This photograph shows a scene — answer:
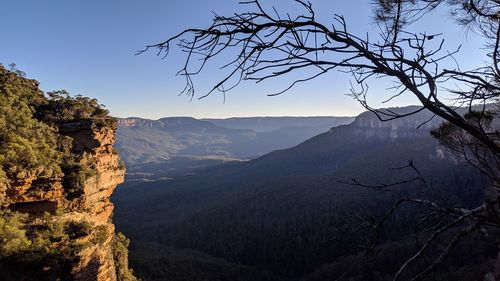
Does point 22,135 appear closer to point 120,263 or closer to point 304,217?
point 120,263

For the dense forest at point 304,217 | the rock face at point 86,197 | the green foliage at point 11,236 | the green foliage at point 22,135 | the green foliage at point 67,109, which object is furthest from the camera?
the dense forest at point 304,217

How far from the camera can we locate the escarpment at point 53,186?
37.4 ft

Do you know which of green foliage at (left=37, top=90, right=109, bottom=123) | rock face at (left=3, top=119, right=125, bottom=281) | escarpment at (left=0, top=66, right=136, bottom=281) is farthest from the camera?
green foliage at (left=37, top=90, right=109, bottom=123)

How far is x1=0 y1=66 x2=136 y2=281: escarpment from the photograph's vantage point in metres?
11.4

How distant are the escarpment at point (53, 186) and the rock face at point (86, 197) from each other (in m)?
0.03

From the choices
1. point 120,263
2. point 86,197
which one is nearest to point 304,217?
point 120,263

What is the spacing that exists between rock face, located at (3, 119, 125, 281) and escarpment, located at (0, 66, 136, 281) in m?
0.03

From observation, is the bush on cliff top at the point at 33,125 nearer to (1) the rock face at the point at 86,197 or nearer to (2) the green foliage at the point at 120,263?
(1) the rock face at the point at 86,197

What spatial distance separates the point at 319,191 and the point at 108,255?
68.1m

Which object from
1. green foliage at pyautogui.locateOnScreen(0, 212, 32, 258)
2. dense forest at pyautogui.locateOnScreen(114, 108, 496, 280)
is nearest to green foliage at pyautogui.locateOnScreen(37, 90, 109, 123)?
green foliage at pyautogui.locateOnScreen(0, 212, 32, 258)

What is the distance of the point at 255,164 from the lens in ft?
454

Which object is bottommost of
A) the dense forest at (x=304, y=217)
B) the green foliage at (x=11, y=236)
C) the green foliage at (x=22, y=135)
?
the dense forest at (x=304, y=217)

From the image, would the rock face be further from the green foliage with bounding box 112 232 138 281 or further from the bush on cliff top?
the green foliage with bounding box 112 232 138 281

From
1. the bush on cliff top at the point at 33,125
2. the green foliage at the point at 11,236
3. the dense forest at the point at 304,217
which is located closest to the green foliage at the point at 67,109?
the bush on cliff top at the point at 33,125
